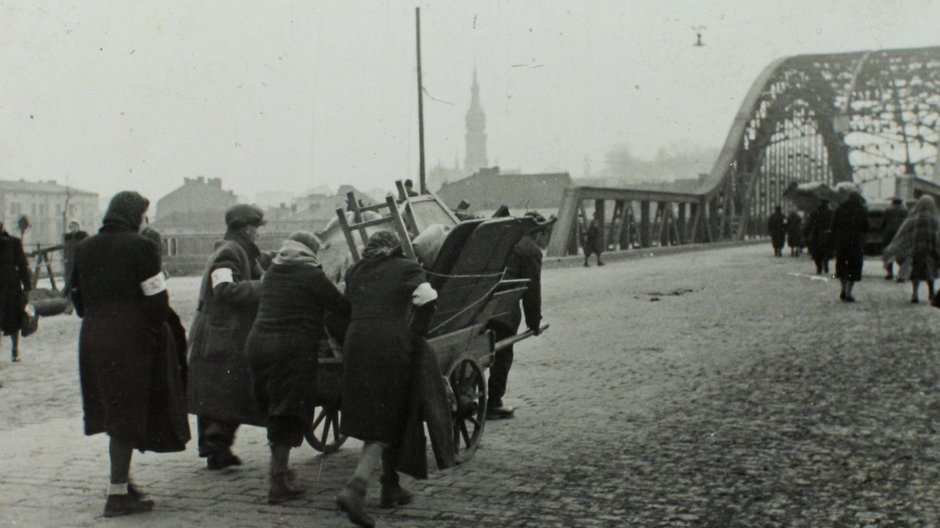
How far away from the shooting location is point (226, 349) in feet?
18.6

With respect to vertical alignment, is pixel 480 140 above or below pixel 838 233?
above

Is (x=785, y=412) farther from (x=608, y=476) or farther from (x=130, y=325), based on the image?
(x=130, y=325)

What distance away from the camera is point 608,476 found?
5488mm

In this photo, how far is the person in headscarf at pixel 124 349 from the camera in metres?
4.93

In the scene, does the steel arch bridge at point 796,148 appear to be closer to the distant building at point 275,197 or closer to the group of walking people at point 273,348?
the group of walking people at point 273,348

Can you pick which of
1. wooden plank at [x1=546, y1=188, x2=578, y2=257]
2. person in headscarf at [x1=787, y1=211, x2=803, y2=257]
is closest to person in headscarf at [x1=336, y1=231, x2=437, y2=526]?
wooden plank at [x1=546, y1=188, x2=578, y2=257]

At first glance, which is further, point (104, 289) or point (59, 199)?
point (59, 199)

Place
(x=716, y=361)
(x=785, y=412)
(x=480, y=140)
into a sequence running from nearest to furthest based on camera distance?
1. (x=785, y=412)
2. (x=716, y=361)
3. (x=480, y=140)

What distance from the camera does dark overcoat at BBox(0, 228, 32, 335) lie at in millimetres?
9891

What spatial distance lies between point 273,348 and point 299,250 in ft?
1.75

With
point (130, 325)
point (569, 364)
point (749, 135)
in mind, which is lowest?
point (569, 364)

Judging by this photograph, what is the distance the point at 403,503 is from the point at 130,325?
1632 mm

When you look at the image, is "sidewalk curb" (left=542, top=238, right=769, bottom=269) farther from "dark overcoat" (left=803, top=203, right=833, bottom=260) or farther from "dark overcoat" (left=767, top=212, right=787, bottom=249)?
"dark overcoat" (left=803, top=203, right=833, bottom=260)

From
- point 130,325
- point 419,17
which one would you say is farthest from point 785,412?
point 419,17
